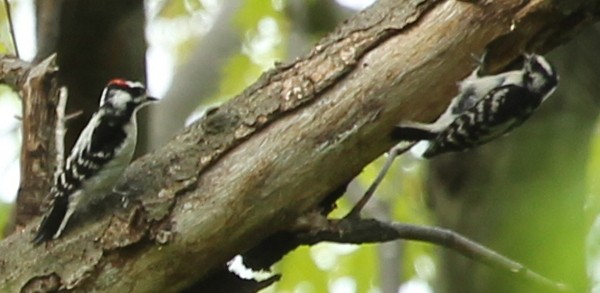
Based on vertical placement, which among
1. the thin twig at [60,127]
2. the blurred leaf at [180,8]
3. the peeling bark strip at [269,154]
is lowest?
the blurred leaf at [180,8]

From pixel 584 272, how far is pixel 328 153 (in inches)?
50.8

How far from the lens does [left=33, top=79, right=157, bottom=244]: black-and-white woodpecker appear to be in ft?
7.77

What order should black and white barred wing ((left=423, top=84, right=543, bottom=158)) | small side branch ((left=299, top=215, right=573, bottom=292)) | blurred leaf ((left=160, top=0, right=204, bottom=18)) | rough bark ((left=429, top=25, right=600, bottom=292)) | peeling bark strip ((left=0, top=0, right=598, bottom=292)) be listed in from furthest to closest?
blurred leaf ((left=160, top=0, right=204, bottom=18)), rough bark ((left=429, top=25, right=600, bottom=292)), black and white barred wing ((left=423, top=84, right=543, bottom=158)), small side branch ((left=299, top=215, right=573, bottom=292)), peeling bark strip ((left=0, top=0, right=598, bottom=292))

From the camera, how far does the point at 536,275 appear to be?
1.22 meters

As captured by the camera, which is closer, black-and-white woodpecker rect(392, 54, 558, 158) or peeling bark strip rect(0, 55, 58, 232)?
black-and-white woodpecker rect(392, 54, 558, 158)

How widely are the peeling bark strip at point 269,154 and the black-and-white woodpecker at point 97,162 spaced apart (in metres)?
0.04

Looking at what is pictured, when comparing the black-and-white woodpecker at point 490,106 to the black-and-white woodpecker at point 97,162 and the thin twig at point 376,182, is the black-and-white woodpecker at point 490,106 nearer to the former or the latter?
the thin twig at point 376,182

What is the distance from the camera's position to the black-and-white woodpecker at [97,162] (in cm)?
237

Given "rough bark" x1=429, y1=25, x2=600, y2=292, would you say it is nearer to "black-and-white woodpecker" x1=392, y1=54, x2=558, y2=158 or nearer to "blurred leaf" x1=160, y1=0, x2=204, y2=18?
"black-and-white woodpecker" x1=392, y1=54, x2=558, y2=158

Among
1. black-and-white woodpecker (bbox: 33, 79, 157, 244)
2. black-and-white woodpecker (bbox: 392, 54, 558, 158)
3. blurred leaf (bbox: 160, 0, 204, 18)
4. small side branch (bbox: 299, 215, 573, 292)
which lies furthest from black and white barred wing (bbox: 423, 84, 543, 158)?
blurred leaf (bbox: 160, 0, 204, 18)

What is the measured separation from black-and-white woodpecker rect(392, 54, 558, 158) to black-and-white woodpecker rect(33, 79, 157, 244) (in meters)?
0.79

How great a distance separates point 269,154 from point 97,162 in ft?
1.48

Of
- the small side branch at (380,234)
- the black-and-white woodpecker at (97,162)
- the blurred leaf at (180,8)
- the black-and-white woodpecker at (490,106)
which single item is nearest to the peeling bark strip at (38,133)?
the black-and-white woodpecker at (97,162)

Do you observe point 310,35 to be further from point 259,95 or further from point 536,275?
point 536,275
